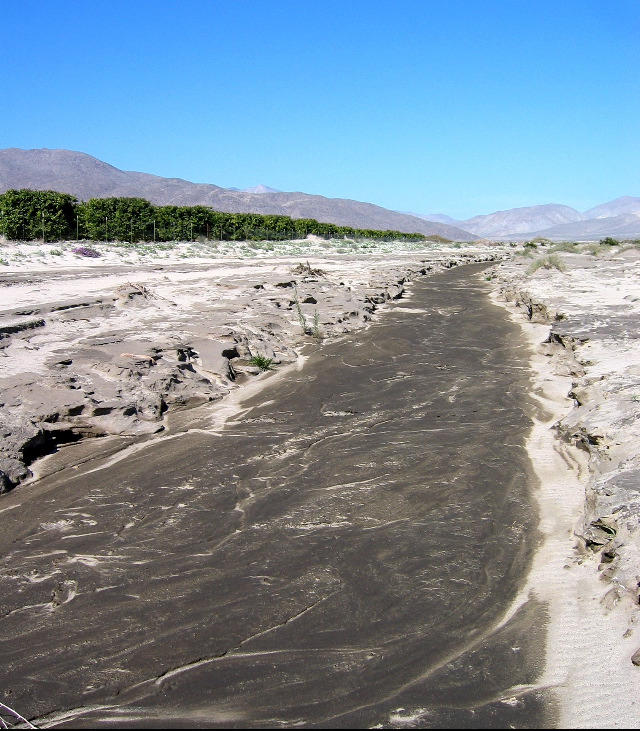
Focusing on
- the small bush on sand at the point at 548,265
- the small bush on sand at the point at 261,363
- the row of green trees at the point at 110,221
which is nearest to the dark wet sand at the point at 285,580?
the small bush on sand at the point at 261,363

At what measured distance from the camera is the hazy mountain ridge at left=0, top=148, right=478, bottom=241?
495 ft

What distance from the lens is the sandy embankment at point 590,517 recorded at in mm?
3236

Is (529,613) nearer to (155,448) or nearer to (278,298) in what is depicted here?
(155,448)

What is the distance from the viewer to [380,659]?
3445 mm

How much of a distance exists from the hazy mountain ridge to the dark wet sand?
137052mm

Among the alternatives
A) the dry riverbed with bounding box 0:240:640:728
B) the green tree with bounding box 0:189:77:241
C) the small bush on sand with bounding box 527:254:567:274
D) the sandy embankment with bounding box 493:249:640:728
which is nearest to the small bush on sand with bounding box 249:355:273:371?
the dry riverbed with bounding box 0:240:640:728

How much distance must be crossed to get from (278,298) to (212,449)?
8.37 meters

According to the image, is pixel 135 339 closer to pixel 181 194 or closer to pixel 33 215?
pixel 33 215

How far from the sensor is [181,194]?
157 m

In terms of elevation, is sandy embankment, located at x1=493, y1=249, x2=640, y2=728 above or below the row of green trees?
below

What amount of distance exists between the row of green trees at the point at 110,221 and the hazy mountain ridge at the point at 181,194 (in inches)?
4024

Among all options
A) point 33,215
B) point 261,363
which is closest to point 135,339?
point 261,363

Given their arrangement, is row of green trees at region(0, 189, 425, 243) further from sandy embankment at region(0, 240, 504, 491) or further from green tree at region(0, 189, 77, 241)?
sandy embankment at region(0, 240, 504, 491)

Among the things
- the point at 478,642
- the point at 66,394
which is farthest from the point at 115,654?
the point at 66,394
